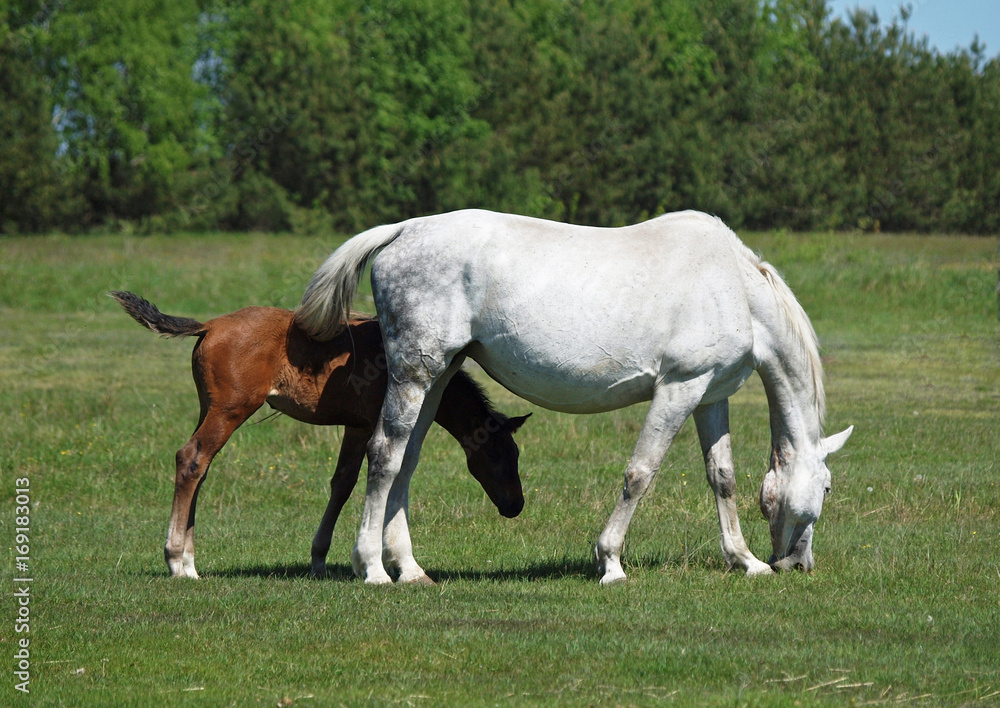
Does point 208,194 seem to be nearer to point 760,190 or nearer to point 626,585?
point 760,190

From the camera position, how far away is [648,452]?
6922mm

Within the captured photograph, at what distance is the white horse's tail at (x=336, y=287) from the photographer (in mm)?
7168

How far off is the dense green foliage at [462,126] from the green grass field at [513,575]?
99.3ft

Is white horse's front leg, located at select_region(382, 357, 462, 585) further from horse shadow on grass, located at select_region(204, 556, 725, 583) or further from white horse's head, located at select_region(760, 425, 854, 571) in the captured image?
white horse's head, located at select_region(760, 425, 854, 571)

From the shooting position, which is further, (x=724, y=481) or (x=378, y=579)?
(x=724, y=481)

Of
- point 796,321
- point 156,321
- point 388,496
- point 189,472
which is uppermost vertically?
point 796,321

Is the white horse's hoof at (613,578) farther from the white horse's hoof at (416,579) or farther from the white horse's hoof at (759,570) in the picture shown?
the white horse's hoof at (416,579)

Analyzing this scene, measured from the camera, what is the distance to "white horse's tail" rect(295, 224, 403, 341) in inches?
282

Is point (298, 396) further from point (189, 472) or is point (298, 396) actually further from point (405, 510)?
point (405, 510)

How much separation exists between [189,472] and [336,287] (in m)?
1.53

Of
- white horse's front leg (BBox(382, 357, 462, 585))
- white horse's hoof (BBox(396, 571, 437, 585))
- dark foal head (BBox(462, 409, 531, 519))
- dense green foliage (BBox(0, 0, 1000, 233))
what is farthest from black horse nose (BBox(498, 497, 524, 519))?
dense green foliage (BBox(0, 0, 1000, 233))

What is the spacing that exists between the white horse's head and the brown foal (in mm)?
1732

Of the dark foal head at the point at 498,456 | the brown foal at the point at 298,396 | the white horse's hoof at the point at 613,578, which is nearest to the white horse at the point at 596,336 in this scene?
the white horse's hoof at the point at 613,578

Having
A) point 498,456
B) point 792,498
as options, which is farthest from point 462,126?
point 792,498
